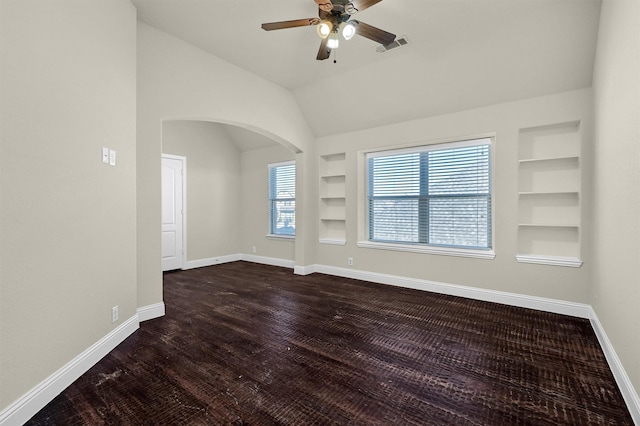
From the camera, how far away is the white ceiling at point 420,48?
2697 mm

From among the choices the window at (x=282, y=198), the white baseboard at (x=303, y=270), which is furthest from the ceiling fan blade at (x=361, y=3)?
the white baseboard at (x=303, y=270)

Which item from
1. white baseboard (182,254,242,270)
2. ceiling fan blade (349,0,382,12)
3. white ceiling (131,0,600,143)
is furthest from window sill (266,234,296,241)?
ceiling fan blade (349,0,382,12)

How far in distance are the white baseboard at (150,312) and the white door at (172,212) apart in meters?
2.55

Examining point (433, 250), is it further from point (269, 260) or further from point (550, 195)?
point (269, 260)

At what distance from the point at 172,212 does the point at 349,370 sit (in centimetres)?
482

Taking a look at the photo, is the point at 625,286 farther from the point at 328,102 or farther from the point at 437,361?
the point at 328,102

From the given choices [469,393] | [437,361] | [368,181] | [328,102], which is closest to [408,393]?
[469,393]

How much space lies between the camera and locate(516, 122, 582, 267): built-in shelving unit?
3.29 meters

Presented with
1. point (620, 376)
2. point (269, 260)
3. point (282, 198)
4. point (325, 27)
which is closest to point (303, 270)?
point (269, 260)

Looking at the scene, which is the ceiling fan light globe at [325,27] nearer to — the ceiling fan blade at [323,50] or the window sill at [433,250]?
the ceiling fan blade at [323,50]

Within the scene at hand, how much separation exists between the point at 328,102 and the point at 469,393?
4106mm

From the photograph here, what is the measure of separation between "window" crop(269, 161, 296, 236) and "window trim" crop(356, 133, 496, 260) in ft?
5.34

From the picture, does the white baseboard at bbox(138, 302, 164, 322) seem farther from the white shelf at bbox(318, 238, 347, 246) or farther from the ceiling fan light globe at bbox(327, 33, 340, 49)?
the ceiling fan light globe at bbox(327, 33, 340, 49)

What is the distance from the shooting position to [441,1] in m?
2.61
